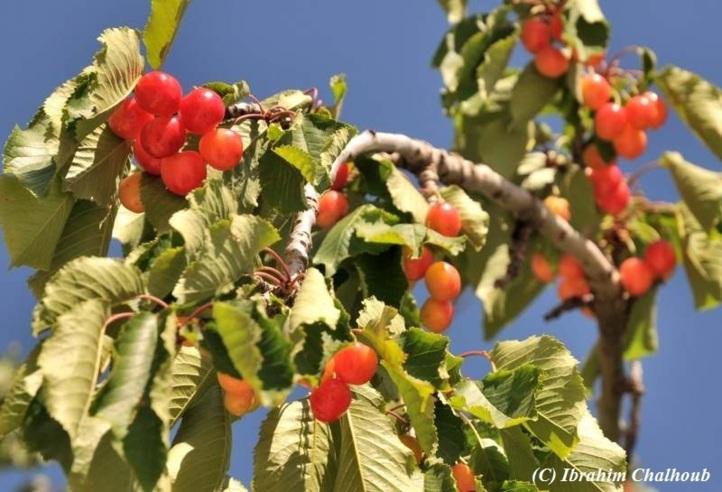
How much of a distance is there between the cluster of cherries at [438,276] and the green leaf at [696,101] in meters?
1.48

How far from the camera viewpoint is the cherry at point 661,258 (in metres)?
3.77

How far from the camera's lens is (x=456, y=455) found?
5.50 ft

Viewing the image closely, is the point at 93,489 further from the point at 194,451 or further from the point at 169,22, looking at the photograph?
the point at 169,22

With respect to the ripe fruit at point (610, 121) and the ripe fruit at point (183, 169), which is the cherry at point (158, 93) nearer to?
the ripe fruit at point (183, 169)

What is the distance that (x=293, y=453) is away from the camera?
1.66 m

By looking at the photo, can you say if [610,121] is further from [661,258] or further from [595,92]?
[661,258]

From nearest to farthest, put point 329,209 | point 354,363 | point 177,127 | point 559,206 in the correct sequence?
point 354,363, point 177,127, point 329,209, point 559,206

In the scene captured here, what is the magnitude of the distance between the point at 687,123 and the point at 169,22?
7.35 ft

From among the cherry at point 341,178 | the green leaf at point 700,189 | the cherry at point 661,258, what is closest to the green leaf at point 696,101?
the green leaf at point 700,189

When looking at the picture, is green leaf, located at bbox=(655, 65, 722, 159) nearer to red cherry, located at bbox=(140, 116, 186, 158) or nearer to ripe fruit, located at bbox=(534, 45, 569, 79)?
ripe fruit, located at bbox=(534, 45, 569, 79)

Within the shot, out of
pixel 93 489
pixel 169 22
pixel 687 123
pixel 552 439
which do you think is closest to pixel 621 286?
pixel 687 123

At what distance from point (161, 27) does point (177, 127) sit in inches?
7.5

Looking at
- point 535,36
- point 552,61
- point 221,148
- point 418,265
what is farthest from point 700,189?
point 221,148

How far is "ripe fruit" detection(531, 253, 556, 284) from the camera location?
3981mm
